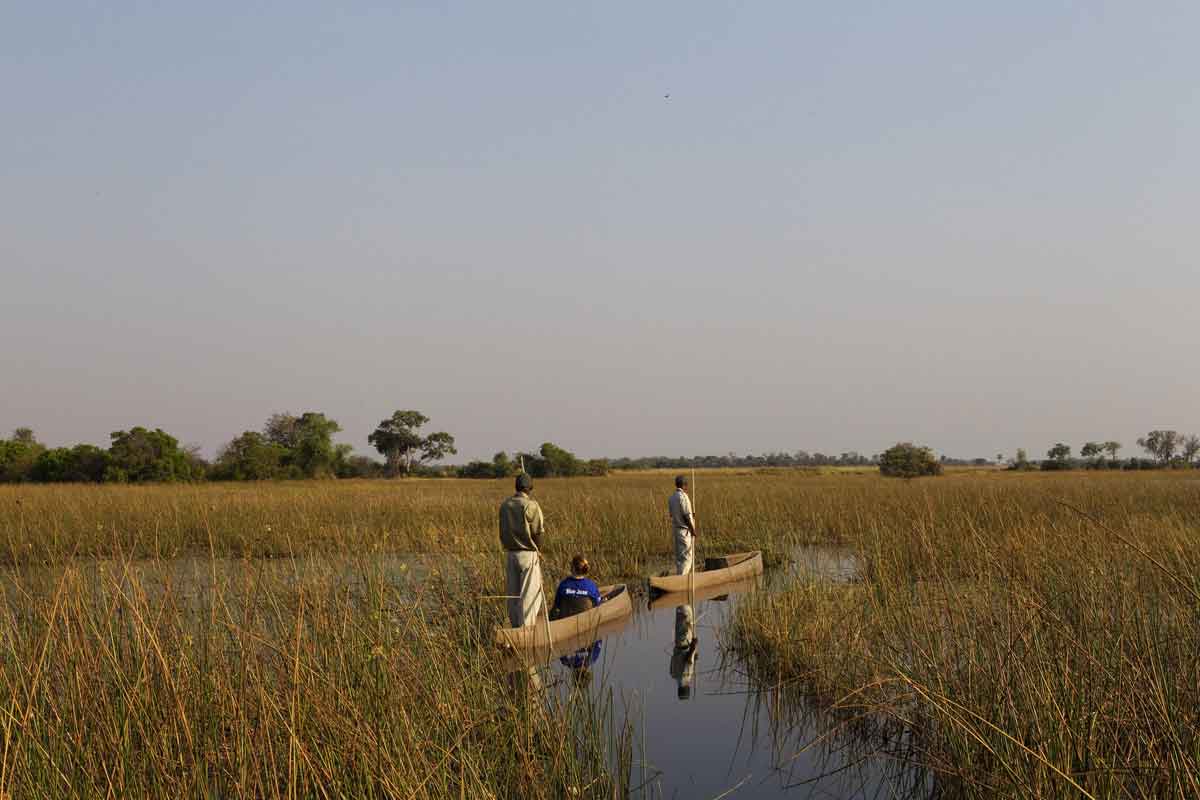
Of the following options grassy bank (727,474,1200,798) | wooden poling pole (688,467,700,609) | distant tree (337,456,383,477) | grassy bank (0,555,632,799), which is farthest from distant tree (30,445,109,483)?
grassy bank (0,555,632,799)

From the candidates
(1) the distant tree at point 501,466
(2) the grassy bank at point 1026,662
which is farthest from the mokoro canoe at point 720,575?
(1) the distant tree at point 501,466

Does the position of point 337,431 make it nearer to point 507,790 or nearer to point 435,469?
point 435,469

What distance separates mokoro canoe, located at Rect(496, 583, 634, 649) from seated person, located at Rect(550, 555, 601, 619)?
0.49 feet

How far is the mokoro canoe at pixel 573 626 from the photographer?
8.46 m

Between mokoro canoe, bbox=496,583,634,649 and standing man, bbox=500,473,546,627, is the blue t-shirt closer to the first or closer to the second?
mokoro canoe, bbox=496,583,634,649

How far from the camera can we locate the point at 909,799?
5633 millimetres

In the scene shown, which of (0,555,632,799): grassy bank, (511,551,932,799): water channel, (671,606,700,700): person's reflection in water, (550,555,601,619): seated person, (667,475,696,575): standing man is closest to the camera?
(0,555,632,799): grassy bank

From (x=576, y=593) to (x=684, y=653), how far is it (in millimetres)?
1288

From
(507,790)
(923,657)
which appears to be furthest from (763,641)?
(507,790)

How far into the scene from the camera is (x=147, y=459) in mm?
44812

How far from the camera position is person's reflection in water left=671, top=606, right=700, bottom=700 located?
29.2 feet

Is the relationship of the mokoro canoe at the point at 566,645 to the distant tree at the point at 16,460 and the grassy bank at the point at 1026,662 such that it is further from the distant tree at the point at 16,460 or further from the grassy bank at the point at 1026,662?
the distant tree at the point at 16,460

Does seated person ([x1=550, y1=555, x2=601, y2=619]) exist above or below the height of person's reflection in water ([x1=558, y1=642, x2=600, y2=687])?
above

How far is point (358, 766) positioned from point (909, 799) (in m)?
3.24
